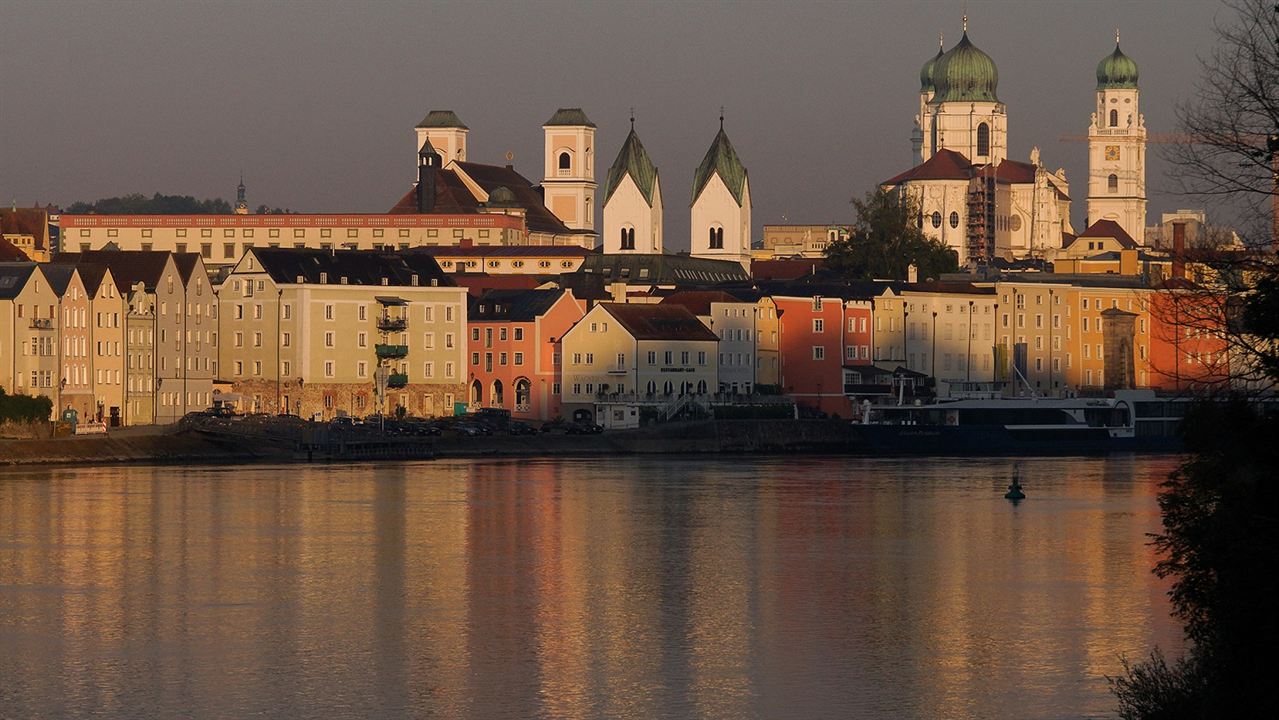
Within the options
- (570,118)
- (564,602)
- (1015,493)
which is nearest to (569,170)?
(570,118)

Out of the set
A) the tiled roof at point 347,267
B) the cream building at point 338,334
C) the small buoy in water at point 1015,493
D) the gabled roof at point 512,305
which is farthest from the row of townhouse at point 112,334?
the small buoy in water at point 1015,493

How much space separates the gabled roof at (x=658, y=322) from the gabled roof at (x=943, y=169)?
76379mm

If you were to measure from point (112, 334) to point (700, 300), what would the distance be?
34.7m

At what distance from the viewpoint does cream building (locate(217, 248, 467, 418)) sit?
372 feet

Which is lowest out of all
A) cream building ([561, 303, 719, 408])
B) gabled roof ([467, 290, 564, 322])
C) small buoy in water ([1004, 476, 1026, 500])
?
small buoy in water ([1004, 476, 1026, 500])

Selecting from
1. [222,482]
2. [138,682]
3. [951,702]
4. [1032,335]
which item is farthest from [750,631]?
[1032,335]

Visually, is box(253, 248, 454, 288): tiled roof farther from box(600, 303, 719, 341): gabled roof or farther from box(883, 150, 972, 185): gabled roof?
box(883, 150, 972, 185): gabled roof

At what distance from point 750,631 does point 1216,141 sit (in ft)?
50.2

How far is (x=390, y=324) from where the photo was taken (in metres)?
117

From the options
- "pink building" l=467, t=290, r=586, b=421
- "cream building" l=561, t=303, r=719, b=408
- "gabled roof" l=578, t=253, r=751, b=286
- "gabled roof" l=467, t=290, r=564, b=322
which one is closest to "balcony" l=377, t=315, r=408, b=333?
"pink building" l=467, t=290, r=586, b=421

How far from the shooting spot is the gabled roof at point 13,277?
314ft

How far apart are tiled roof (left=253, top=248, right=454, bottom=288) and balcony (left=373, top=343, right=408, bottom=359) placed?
11.4ft

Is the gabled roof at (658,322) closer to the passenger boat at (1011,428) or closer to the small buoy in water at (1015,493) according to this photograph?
the passenger boat at (1011,428)

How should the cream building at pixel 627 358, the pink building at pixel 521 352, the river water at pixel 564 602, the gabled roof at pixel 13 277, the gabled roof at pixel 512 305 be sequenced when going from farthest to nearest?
the gabled roof at pixel 512 305, the pink building at pixel 521 352, the cream building at pixel 627 358, the gabled roof at pixel 13 277, the river water at pixel 564 602
